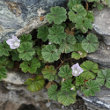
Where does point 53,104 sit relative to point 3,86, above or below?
below

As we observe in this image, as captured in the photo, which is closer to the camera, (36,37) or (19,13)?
(19,13)

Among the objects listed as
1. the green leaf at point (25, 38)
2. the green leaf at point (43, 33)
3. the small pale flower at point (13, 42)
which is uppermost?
the green leaf at point (43, 33)

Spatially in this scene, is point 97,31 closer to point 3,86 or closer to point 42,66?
point 42,66

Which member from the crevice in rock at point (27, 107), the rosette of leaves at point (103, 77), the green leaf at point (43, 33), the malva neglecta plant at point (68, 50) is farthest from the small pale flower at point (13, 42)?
the crevice in rock at point (27, 107)

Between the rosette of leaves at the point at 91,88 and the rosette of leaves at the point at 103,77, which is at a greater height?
the rosette of leaves at the point at 103,77

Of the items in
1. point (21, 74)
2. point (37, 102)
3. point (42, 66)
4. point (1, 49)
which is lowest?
point (37, 102)

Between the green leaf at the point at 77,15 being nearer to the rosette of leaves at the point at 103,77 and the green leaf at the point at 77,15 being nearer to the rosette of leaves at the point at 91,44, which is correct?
the rosette of leaves at the point at 91,44

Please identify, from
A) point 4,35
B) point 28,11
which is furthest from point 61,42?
point 4,35

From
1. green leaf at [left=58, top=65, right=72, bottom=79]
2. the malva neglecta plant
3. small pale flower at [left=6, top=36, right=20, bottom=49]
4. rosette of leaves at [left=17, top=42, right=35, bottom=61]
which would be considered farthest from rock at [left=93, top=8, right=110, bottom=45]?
small pale flower at [left=6, top=36, right=20, bottom=49]
